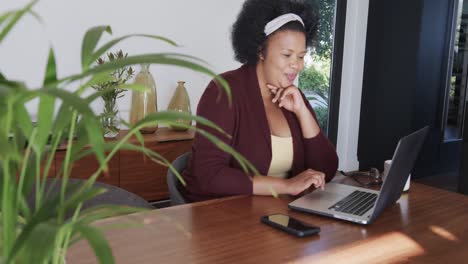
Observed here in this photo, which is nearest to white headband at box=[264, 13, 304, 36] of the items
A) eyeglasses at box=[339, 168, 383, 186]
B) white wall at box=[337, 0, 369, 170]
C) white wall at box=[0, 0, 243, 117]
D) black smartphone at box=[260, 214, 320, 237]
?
eyeglasses at box=[339, 168, 383, 186]

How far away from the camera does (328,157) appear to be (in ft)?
7.02

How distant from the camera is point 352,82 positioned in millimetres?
4844

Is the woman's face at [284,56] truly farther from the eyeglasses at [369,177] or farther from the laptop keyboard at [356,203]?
the laptop keyboard at [356,203]

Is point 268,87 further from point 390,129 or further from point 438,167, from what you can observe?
point 438,167

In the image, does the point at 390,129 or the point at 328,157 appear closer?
the point at 328,157

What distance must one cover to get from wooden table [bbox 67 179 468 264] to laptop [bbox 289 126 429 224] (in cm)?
3

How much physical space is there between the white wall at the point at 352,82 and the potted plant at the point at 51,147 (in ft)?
14.1

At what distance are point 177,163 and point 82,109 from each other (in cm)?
159

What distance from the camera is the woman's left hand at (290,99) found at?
2.14 meters

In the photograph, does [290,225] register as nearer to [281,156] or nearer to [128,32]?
[281,156]

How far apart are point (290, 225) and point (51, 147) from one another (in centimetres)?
86

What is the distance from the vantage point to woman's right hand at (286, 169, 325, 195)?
175 centimetres

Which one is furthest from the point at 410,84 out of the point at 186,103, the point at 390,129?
the point at 186,103

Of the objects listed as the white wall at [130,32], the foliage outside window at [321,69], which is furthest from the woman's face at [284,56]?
the foliage outside window at [321,69]
